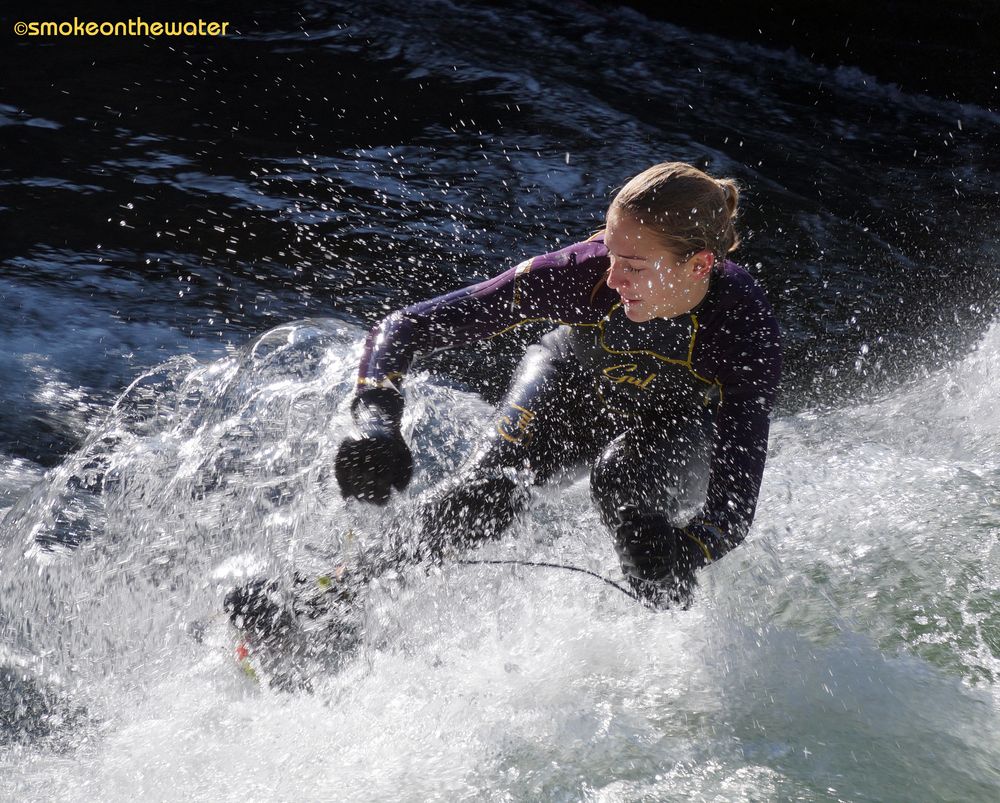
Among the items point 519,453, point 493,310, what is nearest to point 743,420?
point 519,453

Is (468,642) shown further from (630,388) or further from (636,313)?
(636,313)

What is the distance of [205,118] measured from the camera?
5.58 metres

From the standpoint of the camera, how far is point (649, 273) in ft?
6.68

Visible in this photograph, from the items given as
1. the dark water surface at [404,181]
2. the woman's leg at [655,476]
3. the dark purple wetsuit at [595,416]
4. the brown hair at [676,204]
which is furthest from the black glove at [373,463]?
the dark water surface at [404,181]

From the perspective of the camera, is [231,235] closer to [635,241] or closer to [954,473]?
[635,241]

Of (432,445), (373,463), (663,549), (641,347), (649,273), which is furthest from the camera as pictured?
(432,445)

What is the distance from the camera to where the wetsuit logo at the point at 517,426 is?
239 cm

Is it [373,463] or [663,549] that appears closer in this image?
[663,549]

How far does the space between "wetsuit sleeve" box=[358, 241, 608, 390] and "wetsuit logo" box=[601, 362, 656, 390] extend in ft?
0.47

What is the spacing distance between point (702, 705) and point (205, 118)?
481 centimetres

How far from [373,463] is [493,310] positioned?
0.52 m

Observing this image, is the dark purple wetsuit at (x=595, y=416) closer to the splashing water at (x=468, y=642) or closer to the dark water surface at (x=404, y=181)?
the splashing water at (x=468, y=642)

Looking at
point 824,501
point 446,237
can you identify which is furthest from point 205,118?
point 824,501

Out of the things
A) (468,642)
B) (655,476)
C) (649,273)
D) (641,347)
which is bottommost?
(468,642)
